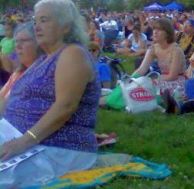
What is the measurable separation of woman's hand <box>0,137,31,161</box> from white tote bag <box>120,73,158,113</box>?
12.1ft

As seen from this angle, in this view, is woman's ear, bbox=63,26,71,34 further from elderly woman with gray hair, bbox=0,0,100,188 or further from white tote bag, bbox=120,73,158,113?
white tote bag, bbox=120,73,158,113

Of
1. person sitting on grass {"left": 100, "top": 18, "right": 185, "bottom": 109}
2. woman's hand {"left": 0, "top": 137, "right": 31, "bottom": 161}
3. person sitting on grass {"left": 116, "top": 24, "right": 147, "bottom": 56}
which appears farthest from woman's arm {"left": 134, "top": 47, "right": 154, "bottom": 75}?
person sitting on grass {"left": 116, "top": 24, "right": 147, "bottom": 56}

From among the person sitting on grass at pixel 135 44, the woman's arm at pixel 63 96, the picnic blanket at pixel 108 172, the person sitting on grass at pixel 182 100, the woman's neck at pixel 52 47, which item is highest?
the woman's neck at pixel 52 47

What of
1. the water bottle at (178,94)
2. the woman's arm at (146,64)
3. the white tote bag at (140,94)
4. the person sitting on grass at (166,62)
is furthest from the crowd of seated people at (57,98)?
the woman's arm at (146,64)

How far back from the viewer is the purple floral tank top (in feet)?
13.8

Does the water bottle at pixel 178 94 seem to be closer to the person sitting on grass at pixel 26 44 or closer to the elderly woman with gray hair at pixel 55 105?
the person sitting on grass at pixel 26 44

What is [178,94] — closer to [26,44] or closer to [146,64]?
[146,64]

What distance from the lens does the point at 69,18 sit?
4.17m

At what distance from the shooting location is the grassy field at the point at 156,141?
4.45 meters

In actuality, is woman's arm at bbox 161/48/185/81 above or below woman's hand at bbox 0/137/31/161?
below

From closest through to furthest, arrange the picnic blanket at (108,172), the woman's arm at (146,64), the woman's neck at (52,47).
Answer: the picnic blanket at (108,172), the woman's neck at (52,47), the woman's arm at (146,64)

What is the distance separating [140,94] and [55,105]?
3.60 metres

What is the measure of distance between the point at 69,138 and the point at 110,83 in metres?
5.14

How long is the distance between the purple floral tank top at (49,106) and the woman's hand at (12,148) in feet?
0.65
